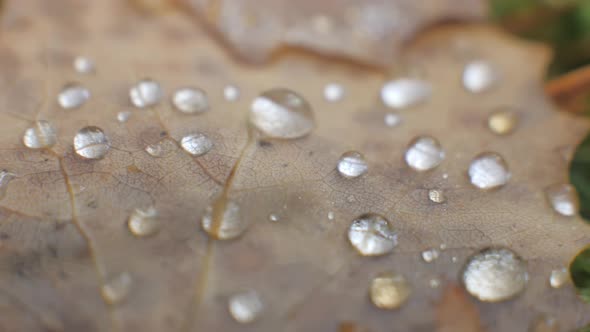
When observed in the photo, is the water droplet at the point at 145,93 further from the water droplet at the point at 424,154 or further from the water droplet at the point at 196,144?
the water droplet at the point at 424,154

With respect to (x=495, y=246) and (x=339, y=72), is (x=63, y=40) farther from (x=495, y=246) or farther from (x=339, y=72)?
(x=495, y=246)

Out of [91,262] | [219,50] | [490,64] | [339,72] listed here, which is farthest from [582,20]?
[91,262]

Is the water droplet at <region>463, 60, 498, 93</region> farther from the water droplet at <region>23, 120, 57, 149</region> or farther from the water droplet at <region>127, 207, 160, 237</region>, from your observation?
the water droplet at <region>23, 120, 57, 149</region>

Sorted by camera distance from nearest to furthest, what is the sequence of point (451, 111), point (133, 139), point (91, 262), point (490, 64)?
point (91, 262)
point (133, 139)
point (451, 111)
point (490, 64)

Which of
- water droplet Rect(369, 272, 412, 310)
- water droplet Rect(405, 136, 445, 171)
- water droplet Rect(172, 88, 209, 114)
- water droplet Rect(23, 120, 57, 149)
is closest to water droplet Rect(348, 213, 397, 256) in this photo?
water droplet Rect(369, 272, 412, 310)

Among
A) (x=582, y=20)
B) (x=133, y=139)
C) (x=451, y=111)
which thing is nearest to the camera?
(x=133, y=139)

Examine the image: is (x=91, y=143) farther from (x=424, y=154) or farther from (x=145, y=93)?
(x=424, y=154)
